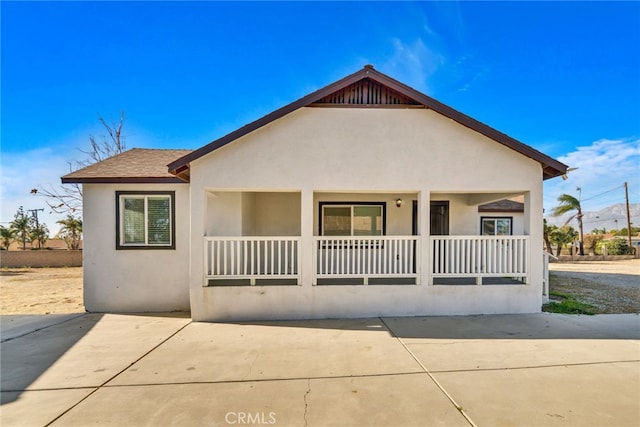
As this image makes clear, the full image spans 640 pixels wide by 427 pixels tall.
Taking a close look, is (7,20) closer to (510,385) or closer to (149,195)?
(149,195)

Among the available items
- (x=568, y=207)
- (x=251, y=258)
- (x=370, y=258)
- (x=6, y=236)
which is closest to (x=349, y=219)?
(x=370, y=258)

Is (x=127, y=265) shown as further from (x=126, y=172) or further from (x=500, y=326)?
(x=500, y=326)

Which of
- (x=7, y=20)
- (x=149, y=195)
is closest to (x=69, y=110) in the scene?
(x=7, y=20)

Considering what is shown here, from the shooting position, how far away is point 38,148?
1838 cm

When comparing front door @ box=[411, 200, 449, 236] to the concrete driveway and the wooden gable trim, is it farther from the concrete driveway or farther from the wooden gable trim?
the wooden gable trim

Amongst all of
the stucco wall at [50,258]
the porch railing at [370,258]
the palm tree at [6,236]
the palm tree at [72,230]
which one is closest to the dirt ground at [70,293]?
the stucco wall at [50,258]

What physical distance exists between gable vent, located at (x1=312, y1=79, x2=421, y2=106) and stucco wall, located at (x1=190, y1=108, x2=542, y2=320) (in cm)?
23

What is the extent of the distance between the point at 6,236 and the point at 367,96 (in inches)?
1169

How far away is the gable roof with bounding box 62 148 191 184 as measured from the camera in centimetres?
704

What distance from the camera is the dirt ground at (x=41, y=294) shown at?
7883 millimetres

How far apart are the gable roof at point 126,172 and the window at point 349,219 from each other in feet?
14.2

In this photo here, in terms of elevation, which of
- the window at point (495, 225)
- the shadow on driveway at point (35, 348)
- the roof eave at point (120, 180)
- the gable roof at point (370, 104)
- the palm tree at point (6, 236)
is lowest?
the shadow on driveway at point (35, 348)

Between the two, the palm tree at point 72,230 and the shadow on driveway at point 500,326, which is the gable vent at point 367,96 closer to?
the shadow on driveway at point 500,326

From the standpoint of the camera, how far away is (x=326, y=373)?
3.94m
